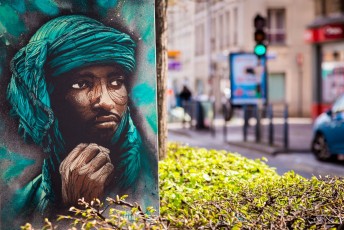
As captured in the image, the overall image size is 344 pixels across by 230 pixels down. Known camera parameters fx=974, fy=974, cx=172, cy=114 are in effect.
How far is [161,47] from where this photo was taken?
9711mm

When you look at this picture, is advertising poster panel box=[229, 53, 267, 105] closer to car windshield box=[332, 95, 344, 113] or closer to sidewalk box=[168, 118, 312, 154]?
sidewalk box=[168, 118, 312, 154]

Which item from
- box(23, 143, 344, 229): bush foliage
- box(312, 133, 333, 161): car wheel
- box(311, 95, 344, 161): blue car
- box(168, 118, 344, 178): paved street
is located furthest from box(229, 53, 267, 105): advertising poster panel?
box(23, 143, 344, 229): bush foliage

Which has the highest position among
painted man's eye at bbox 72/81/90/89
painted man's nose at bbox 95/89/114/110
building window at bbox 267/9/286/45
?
building window at bbox 267/9/286/45

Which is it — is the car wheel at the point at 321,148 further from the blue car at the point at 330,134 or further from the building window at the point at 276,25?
the building window at the point at 276,25

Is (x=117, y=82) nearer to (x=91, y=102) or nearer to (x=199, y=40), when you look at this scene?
(x=91, y=102)

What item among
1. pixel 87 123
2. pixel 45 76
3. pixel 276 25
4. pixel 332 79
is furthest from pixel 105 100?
pixel 276 25

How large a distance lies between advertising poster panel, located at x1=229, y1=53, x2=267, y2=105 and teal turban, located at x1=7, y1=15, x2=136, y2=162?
20.7 metres

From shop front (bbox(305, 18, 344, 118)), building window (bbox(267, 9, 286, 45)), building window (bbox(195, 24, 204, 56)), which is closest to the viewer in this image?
shop front (bbox(305, 18, 344, 118))

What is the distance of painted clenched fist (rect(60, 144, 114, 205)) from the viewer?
5816mm

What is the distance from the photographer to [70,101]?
5824 millimetres

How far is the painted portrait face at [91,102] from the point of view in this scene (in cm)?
581

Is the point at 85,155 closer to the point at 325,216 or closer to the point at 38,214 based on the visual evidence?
the point at 38,214

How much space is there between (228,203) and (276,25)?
1737 inches

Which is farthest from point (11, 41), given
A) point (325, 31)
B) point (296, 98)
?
point (296, 98)
